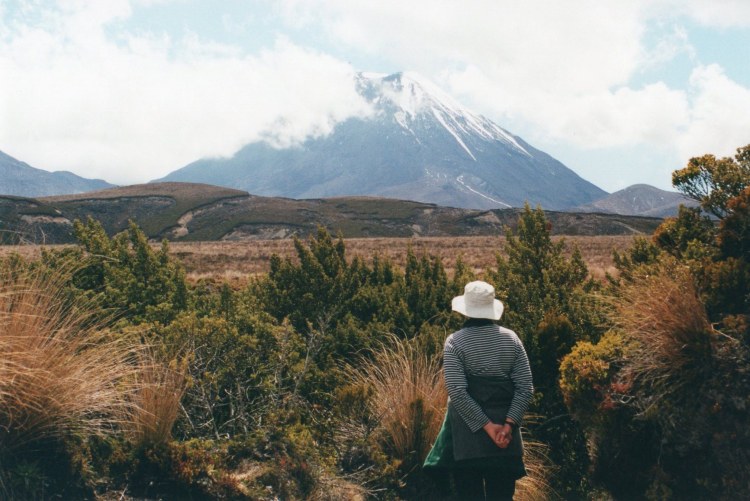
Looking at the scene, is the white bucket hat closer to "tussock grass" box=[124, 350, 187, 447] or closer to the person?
the person

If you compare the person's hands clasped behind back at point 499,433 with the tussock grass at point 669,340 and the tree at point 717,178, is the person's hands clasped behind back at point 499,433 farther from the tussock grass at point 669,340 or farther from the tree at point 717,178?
the tree at point 717,178

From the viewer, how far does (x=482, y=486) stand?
3.82 metres

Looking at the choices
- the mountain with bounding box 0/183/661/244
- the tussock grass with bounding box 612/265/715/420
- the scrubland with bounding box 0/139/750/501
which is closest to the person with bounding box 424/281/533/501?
the scrubland with bounding box 0/139/750/501

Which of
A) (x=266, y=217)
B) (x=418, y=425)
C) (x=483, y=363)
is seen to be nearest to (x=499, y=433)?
(x=483, y=363)

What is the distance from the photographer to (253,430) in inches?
194

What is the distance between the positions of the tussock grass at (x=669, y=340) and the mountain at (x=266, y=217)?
8149 centimetres

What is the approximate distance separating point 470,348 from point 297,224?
95.1 meters

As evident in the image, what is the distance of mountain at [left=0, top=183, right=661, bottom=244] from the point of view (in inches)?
3671

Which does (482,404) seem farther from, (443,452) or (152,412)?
(152,412)

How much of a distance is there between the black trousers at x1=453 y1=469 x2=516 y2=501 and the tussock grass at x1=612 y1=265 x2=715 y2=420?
1.24m

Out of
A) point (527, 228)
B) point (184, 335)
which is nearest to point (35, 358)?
point (184, 335)

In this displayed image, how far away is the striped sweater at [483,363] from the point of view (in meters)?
3.68

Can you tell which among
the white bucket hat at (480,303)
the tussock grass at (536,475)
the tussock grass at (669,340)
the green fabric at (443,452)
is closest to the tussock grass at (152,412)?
the green fabric at (443,452)

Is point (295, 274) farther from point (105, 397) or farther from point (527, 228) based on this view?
point (105, 397)
